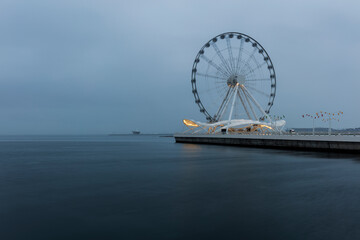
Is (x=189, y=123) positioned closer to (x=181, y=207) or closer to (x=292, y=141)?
(x=292, y=141)

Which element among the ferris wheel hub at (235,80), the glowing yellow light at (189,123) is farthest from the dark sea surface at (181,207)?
the glowing yellow light at (189,123)

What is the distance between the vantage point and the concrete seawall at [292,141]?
Result: 38062mm

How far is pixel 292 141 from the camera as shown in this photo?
47156 millimetres

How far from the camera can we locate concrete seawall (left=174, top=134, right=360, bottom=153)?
38.1 m

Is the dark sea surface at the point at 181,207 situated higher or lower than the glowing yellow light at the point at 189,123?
lower

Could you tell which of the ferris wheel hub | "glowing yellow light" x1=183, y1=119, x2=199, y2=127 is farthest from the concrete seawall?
the ferris wheel hub

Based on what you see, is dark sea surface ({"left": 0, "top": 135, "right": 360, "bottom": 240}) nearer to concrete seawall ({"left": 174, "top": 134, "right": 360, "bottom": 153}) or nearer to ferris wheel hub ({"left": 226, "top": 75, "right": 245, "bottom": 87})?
concrete seawall ({"left": 174, "top": 134, "right": 360, "bottom": 153})

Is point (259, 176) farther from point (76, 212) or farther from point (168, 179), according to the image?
point (76, 212)

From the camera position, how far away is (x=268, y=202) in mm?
13508

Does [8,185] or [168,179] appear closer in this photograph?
[8,185]

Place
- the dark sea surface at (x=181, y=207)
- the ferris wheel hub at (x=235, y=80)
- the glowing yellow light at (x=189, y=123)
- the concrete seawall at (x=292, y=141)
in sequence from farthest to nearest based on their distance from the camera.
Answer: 1. the glowing yellow light at (x=189, y=123)
2. the ferris wheel hub at (x=235, y=80)
3. the concrete seawall at (x=292, y=141)
4. the dark sea surface at (x=181, y=207)

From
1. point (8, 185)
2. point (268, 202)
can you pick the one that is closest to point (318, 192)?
point (268, 202)

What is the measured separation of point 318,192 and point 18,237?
1374 cm

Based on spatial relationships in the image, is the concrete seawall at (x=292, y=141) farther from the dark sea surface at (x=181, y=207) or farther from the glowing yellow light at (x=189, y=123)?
the dark sea surface at (x=181, y=207)
